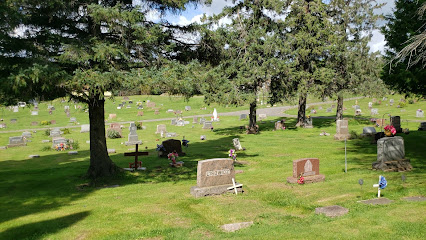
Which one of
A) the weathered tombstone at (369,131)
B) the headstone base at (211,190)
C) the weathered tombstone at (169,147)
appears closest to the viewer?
the headstone base at (211,190)

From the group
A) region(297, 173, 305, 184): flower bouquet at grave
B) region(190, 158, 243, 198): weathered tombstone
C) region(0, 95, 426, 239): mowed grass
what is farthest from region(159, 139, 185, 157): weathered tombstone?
region(297, 173, 305, 184): flower bouquet at grave

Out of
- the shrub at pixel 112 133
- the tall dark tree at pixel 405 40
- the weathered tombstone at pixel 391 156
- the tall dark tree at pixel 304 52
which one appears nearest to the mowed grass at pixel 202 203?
the weathered tombstone at pixel 391 156

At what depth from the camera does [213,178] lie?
11500mm

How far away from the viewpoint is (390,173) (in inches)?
518

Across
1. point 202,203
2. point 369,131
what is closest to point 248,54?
point 369,131

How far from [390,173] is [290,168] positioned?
168 inches

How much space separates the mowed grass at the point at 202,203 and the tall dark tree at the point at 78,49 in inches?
110

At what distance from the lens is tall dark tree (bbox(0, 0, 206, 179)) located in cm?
1060

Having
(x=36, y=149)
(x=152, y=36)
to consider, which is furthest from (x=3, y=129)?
(x=152, y=36)

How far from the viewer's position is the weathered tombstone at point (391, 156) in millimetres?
13570

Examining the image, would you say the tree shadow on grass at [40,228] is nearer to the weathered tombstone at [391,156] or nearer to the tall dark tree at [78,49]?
the tall dark tree at [78,49]

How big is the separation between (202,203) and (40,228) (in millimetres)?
4554

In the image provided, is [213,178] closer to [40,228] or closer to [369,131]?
[40,228]

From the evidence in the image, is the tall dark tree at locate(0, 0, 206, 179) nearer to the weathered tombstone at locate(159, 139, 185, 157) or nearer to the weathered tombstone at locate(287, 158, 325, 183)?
the weathered tombstone at locate(159, 139, 185, 157)
